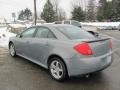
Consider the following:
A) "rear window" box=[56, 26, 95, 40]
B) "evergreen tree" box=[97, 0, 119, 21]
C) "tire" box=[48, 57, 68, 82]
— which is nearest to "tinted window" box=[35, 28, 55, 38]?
"rear window" box=[56, 26, 95, 40]

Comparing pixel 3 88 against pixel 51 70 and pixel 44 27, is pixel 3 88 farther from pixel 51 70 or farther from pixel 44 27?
pixel 44 27

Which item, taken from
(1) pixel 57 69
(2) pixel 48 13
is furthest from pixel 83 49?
(2) pixel 48 13

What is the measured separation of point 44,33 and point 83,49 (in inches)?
62.5

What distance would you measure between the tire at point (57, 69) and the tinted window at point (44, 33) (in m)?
0.72

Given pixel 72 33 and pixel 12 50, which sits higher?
pixel 72 33

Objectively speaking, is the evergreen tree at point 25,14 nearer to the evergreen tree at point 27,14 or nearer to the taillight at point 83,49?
the evergreen tree at point 27,14

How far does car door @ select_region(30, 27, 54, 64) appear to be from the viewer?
5.36m

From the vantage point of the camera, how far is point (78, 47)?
4555 millimetres

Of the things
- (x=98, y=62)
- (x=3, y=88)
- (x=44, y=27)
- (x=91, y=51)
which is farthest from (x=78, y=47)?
(x=3, y=88)

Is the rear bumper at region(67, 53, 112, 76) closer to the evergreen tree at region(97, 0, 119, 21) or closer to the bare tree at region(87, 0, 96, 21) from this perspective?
the evergreen tree at region(97, 0, 119, 21)

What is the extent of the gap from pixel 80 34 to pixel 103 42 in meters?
0.83

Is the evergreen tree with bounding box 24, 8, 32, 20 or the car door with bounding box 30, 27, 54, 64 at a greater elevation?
the evergreen tree with bounding box 24, 8, 32, 20

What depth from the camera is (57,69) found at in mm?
5047

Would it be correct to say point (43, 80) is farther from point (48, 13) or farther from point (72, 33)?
point (48, 13)
